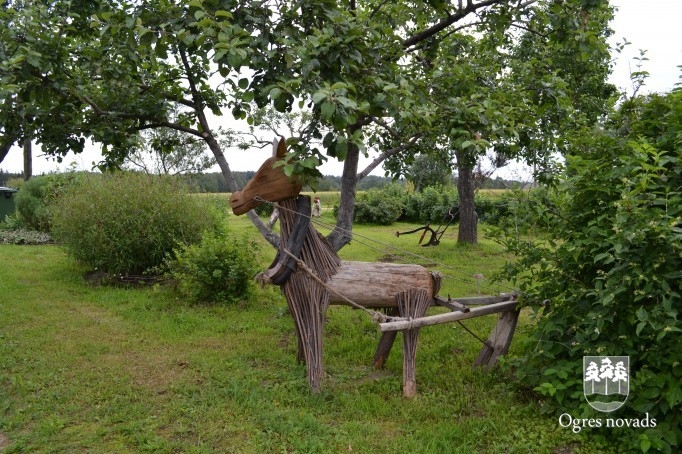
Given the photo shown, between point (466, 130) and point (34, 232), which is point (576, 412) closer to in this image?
point (466, 130)

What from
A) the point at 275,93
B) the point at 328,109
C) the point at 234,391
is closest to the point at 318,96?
the point at 328,109

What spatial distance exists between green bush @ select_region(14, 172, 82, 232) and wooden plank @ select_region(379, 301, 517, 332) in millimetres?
13541

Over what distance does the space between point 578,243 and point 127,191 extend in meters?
7.79

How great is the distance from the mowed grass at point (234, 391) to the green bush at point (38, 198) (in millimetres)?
8756

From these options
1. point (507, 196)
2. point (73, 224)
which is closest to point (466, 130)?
point (507, 196)

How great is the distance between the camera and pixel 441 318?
13.4 ft

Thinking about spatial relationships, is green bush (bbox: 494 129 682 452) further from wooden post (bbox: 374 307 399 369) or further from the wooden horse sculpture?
wooden post (bbox: 374 307 399 369)

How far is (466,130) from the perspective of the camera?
13.6 feet

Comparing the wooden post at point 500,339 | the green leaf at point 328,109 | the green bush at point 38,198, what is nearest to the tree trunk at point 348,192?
the wooden post at point 500,339

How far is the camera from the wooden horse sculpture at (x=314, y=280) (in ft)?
13.7

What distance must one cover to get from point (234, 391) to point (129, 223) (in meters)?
5.36

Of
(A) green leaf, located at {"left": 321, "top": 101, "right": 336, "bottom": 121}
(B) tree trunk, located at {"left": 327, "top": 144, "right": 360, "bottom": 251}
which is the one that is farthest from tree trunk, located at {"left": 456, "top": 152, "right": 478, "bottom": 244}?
(A) green leaf, located at {"left": 321, "top": 101, "right": 336, "bottom": 121}

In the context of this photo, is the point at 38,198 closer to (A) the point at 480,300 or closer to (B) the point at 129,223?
(B) the point at 129,223

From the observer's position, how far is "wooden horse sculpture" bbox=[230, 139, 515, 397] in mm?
4180
